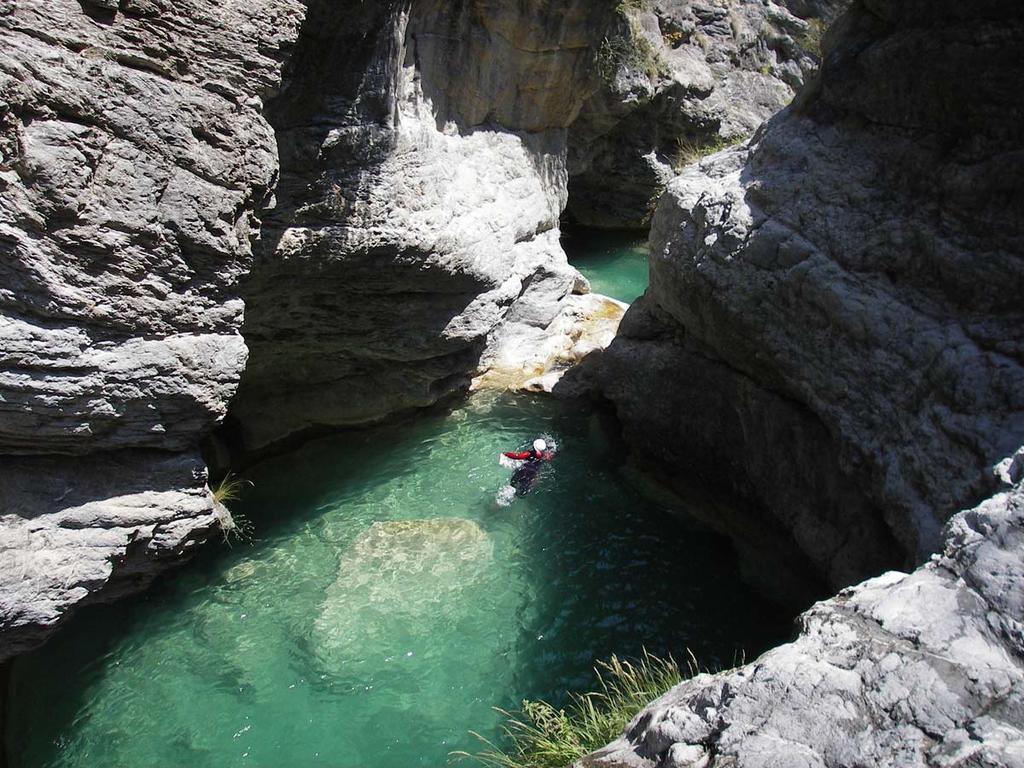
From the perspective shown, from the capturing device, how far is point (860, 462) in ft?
21.5

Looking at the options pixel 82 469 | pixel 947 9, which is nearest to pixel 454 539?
pixel 82 469

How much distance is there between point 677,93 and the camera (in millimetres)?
17453

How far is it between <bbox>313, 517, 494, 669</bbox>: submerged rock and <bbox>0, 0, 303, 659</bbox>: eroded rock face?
1.98 meters

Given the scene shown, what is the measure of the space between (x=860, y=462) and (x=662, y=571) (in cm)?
272

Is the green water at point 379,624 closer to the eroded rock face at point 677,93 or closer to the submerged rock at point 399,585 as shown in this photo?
the submerged rock at point 399,585

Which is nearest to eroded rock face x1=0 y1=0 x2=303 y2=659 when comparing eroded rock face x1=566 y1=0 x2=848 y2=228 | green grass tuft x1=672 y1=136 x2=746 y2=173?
eroded rock face x1=566 y1=0 x2=848 y2=228

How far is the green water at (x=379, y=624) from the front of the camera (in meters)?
6.90

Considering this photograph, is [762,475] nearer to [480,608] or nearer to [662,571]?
[662,571]

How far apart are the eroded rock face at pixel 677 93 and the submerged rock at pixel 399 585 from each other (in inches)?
397

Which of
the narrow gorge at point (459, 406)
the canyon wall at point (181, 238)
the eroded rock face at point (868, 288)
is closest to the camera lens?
the narrow gorge at point (459, 406)

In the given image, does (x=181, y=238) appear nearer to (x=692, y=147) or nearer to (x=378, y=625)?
(x=378, y=625)

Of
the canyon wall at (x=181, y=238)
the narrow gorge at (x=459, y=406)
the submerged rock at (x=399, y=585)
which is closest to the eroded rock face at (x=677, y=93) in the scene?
the narrow gorge at (x=459, y=406)

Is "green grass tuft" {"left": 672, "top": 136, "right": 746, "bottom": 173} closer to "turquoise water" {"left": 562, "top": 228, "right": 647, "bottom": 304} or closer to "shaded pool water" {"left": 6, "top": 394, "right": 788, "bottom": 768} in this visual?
"turquoise water" {"left": 562, "top": 228, "right": 647, "bottom": 304}

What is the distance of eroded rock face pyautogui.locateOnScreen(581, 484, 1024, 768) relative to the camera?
3.27 metres
